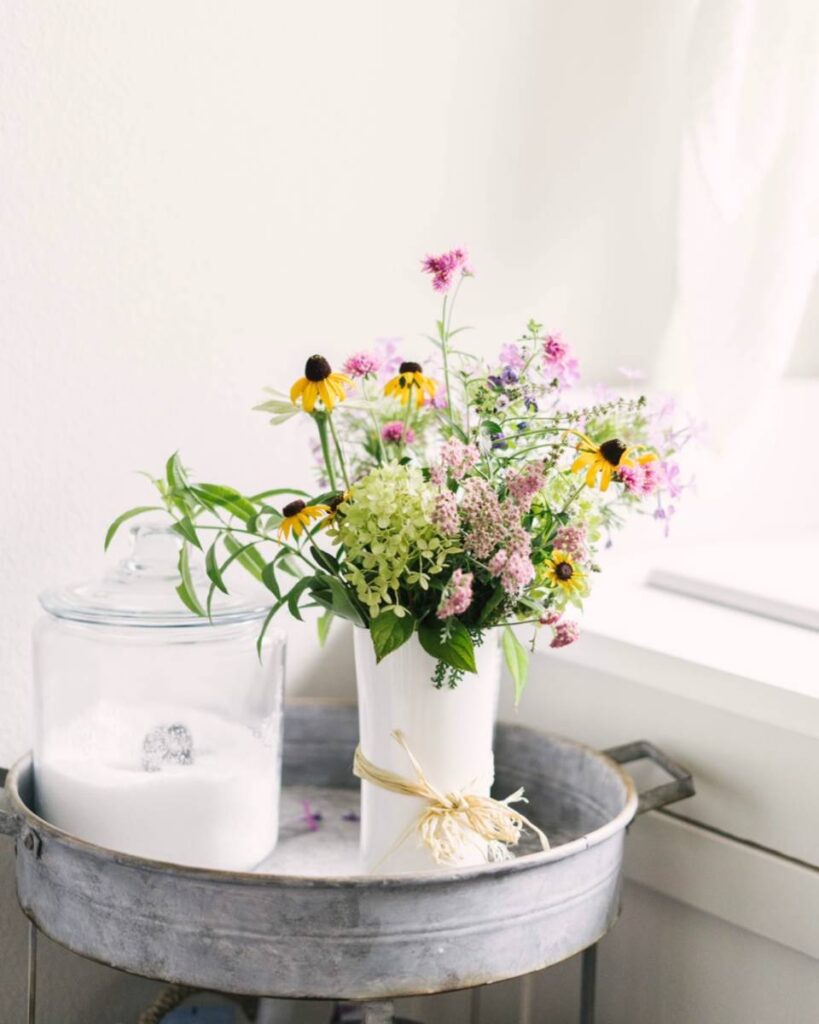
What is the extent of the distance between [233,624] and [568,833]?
33 cm

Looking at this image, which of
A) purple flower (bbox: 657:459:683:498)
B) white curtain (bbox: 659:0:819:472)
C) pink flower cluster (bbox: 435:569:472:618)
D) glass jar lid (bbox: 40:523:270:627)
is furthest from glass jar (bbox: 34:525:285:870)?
white curtain (bbox: 659:0:819:472)

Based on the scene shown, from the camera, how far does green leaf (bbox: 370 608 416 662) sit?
2.90ft

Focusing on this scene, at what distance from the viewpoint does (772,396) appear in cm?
139

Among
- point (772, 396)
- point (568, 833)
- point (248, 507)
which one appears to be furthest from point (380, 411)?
point (772, 396)

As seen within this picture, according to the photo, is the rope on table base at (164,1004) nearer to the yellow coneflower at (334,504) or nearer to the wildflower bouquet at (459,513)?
the wildflower bouquet at (459,513)

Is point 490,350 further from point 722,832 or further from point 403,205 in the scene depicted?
point 722,832

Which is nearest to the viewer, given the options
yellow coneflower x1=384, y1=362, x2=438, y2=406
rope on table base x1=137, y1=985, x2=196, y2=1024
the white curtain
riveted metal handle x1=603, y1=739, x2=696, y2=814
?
yellow coneflower x1=384, y1=362, x2=438, y2=406

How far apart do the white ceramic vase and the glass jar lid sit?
10 cm

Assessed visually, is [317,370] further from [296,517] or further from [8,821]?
[8,821]

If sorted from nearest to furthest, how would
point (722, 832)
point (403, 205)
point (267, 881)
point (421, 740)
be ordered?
1. point (267, 881)
2. point (421, 740)
3. point (722, 832)
4. point (403, 205)

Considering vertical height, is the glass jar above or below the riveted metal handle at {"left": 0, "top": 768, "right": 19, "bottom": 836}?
above

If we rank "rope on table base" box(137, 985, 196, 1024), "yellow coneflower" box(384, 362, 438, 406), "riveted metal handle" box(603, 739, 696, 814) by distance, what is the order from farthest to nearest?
"rope on table base" box(137, 985, 196, 1024), "riveted metal handle" box(603, 739, 696, 814), "yellow coneflower" box(384, 362, 438, 406)

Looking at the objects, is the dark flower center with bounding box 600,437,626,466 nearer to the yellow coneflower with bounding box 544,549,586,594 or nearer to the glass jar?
the yellow coneflower with bounding box 544,549,586,594

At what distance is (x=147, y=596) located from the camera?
994mm
